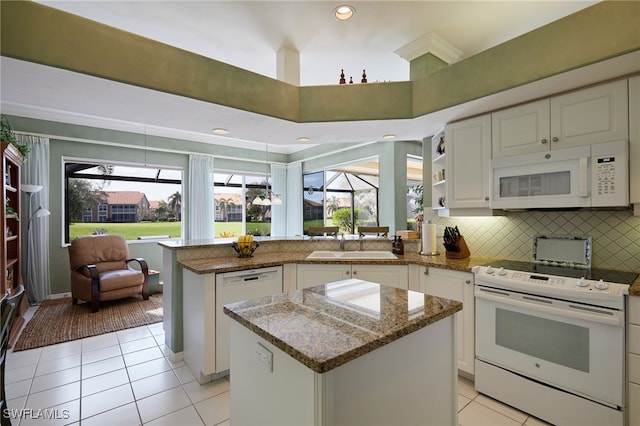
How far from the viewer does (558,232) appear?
8.47 feet

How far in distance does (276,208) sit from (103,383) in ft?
17.0

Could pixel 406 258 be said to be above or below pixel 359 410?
above

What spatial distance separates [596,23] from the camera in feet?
6.06

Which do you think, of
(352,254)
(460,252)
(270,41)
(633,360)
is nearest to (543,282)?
(633,360)

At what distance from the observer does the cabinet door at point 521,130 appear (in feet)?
7.73

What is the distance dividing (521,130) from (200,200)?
557 centimetres

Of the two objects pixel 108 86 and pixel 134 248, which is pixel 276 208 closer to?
pixel 134 248

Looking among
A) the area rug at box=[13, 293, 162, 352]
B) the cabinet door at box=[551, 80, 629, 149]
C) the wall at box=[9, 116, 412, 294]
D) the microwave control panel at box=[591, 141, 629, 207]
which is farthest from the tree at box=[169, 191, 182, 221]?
the microwave control panel at box=[591, 141, 629, 207]

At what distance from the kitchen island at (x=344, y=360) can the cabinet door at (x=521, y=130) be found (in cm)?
174

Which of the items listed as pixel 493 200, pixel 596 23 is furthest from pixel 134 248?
pixel 596 23

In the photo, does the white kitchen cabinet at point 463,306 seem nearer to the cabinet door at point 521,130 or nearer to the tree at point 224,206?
the cabinet door at point 521,130

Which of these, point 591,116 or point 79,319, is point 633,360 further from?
point 79,319

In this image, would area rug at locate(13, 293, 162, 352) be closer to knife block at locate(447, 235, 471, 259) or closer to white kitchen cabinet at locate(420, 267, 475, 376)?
white kitchen cabinet at locate(420, 267, 475, 376)

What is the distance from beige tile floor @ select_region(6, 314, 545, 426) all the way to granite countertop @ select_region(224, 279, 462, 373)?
1221 millimetres
